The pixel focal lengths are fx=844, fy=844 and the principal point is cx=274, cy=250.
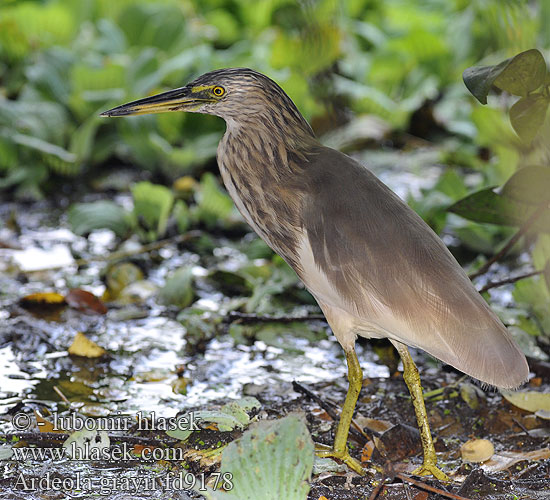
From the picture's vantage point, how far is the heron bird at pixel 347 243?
2559 millimetres

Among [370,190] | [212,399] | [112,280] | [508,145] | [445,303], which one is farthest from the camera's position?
[508,145]

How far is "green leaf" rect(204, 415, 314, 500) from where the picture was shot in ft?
7.34

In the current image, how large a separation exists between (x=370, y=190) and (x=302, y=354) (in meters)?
1.11

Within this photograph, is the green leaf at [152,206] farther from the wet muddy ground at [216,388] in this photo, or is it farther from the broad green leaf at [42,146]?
the broad green leaf at [42,146]

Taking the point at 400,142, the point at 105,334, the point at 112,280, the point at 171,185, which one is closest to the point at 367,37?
the point at 400,142

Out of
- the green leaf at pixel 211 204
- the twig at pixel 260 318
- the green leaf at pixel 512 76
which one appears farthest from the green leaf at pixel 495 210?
the green leaf at pixel 211 204

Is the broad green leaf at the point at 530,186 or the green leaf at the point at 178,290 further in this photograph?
the green leaf at the point at 178,290

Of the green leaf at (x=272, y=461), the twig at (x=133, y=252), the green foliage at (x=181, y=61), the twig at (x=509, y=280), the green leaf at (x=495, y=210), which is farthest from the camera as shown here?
the green foliage at (x=181, y=61)

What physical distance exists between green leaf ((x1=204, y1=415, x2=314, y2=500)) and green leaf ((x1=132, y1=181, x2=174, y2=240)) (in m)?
2.45

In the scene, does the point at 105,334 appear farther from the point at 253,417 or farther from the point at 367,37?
the point at 367,37

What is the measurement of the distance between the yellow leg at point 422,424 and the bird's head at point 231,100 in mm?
887

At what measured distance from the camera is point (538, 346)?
139 inches

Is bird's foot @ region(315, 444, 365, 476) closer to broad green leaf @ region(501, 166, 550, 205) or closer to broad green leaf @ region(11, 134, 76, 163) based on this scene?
broad green leaf @ region(501, 166, 550, 205)

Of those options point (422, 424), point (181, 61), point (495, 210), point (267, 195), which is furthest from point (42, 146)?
point (422, 424)
